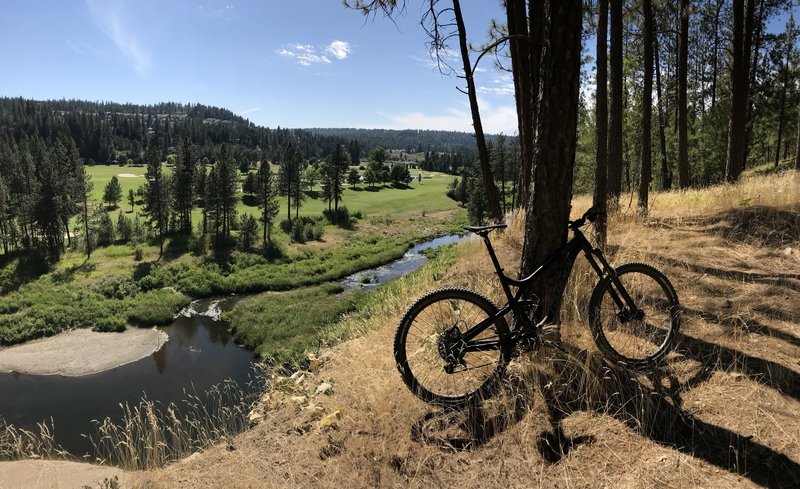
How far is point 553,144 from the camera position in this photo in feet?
12.5

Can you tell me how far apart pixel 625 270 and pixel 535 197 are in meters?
1.00

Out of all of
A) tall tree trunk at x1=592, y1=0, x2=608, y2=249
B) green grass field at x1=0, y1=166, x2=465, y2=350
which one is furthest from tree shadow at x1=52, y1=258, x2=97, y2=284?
tall tree trunk at x1=592, y1=0, x2=608, y2=249

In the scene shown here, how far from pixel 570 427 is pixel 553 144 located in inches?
84.1

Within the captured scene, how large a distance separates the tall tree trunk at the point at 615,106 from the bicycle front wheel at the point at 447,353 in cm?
747

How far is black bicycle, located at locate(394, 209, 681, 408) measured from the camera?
12.0ft

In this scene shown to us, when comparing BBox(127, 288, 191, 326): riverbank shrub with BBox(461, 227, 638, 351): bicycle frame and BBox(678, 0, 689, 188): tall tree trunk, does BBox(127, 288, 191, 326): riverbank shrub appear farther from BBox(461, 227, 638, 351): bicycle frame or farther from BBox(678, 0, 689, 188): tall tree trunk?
BBox(461, 227, 638, 351): bicycle frame

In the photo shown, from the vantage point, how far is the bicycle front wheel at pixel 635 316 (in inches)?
150

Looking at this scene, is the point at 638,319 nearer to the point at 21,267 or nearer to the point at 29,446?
the point at 29,446

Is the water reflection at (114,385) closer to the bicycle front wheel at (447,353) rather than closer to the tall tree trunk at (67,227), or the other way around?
the bicycle front wheel at (447,353)

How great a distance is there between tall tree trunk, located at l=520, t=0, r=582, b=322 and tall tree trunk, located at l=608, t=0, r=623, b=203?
6679mm

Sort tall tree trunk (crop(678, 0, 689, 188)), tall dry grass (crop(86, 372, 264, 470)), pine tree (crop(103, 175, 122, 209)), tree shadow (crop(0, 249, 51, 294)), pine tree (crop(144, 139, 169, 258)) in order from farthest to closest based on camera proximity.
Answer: pine tree (crop(103, 175, 122, 209)) → pine tree (crop(144, 139, 169, 258)) → tree shadow (crop(0, 249, 51, 294)) → tall tree trunk (crop(678, 0, 689, 188)) → tall dry grass (crop(86, 372, 264, 470))

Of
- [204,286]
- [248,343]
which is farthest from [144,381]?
[204,286]

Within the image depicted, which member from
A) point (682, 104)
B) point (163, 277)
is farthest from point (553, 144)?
point (163, 277)

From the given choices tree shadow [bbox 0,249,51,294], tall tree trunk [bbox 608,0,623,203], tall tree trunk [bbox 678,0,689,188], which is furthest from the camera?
tree shadow [bbox 0,249,51,294]
